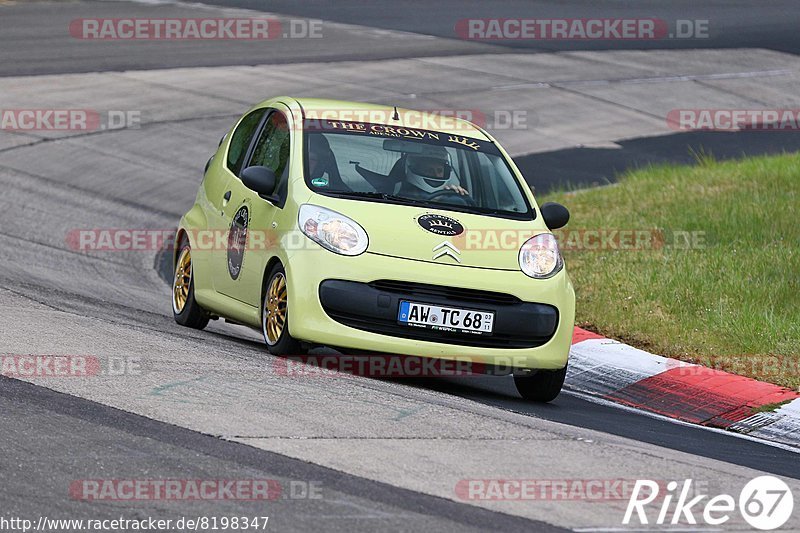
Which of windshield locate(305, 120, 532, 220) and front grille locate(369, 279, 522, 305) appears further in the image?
→ windshield locate(305, 120, 532, 220)

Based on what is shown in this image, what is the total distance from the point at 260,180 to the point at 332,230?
759 millimetres

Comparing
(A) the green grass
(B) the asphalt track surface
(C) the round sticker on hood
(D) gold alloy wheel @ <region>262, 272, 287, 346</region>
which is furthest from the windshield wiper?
(A) the green grass

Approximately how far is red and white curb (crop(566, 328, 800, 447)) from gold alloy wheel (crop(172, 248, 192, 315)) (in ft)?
8.90

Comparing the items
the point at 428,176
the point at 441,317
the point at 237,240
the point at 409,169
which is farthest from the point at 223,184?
the point at 441,317

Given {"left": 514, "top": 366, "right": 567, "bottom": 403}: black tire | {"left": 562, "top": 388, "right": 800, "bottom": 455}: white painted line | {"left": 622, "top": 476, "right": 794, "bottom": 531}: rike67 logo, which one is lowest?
{"left": 562, "top": 388, "right": 800, "bottom": 455}: white painted line

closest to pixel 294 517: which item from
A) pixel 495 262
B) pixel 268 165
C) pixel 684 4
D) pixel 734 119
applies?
pixel 495 262

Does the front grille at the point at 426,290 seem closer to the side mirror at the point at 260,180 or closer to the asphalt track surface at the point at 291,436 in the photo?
the asphalt track surface at the point at 291,436

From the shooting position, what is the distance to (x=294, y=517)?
5578mm

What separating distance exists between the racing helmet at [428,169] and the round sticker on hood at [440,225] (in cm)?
46

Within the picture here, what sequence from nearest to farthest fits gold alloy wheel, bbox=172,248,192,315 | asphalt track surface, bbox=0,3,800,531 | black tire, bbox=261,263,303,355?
asphalt track surface, bbox=0,3,800,531 < black tire, bbox=261,263,303,355 < gold alloy wheel, bbox=172,248,192,315

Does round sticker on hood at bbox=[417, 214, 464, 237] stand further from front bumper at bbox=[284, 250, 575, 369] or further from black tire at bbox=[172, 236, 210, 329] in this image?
black tire at bbox=[172, 236, 210, 329]

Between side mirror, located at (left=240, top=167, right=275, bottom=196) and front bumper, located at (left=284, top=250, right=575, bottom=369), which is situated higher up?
side mirror, located at (left=240, top=167, right=275, bottom=196)

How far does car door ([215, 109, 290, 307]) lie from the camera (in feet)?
29.8

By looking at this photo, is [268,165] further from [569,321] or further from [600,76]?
[600,76]
